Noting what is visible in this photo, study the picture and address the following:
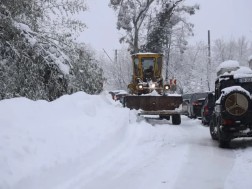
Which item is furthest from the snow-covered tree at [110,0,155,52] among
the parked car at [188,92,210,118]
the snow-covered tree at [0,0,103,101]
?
the snow-covered tree at [0,0,103,101]

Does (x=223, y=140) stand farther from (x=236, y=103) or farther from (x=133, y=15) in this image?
(x=133, y=15)

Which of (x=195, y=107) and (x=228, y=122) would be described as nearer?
(x=228, y=122)

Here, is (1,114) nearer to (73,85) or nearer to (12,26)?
(12,26)

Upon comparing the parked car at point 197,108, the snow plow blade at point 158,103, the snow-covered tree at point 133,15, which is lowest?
the parked car at point 197,108

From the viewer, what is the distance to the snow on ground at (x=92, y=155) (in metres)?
6.72

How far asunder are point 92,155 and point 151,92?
504 inches

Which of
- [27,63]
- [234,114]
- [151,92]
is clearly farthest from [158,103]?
[27,63]

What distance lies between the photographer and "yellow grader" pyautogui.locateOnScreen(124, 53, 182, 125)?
1953cm

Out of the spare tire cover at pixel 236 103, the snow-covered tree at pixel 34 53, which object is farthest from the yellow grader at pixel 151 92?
the spare tire cover at pixel 236 103

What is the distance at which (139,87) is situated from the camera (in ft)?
71.5

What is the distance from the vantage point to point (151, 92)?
21.2 metres

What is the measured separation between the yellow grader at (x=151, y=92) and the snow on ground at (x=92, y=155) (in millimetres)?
7009

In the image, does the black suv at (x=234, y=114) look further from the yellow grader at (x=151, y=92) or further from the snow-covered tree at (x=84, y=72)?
the yellow grader at (x=151, y=92)

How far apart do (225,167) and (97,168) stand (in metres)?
2.53
